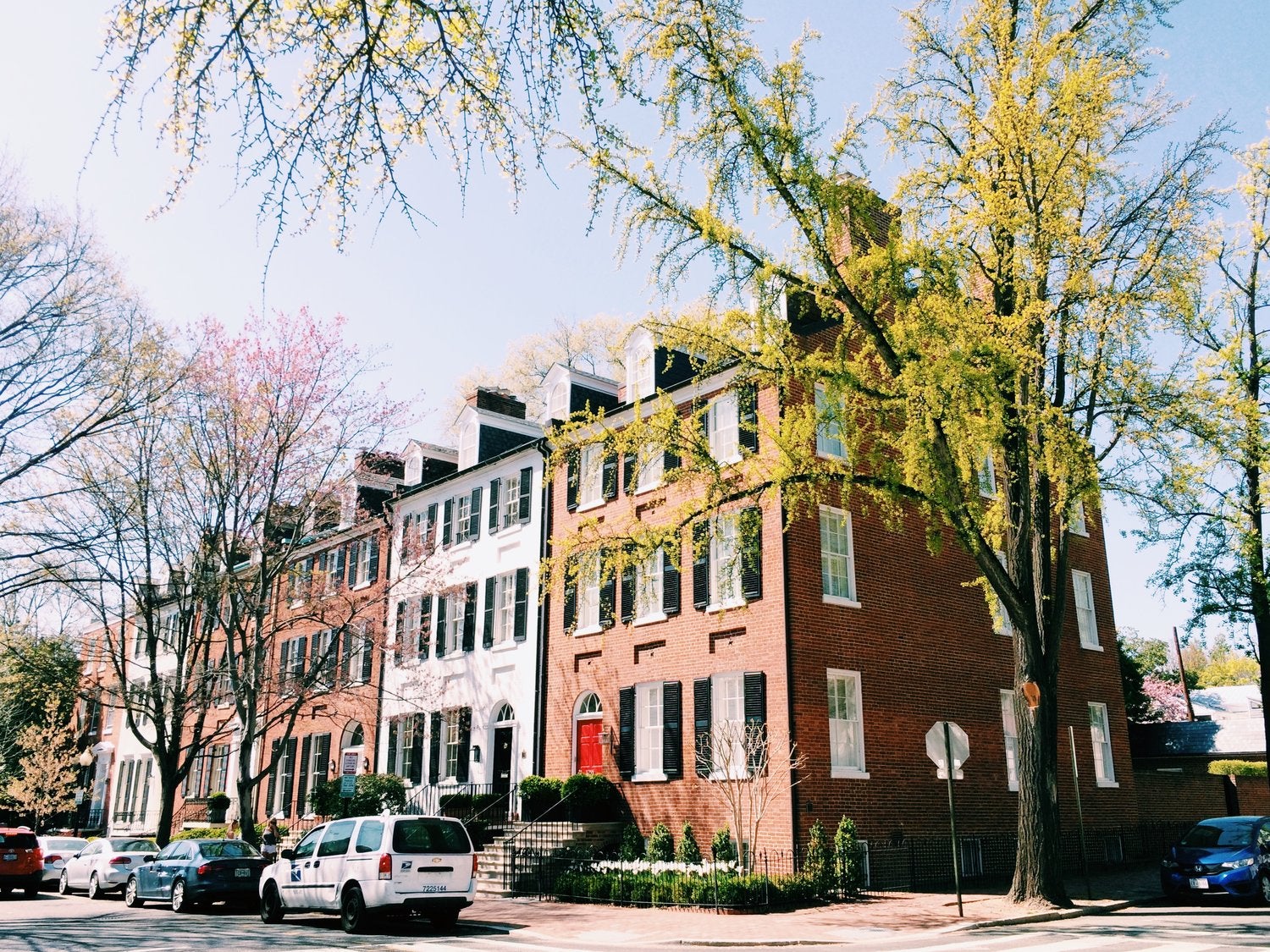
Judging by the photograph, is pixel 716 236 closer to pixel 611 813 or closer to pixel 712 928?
pixel 712 928

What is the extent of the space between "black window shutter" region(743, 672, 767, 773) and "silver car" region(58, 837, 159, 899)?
1355 cm

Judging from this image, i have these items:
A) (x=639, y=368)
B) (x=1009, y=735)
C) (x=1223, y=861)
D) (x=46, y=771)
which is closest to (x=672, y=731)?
(x=1009, y=735)

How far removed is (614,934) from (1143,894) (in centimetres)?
1067

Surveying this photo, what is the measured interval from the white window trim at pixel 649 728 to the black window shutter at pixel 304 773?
15887 millimetres

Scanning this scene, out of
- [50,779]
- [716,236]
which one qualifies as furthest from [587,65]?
[50,779]

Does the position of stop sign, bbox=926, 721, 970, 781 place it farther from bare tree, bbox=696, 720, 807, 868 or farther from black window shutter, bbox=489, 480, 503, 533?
black window shutter, bbox=489, 480, 503, 533

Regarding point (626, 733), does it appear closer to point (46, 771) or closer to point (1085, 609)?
point (1085, 609)

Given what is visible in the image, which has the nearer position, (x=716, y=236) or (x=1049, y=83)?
(x=716, y=236)

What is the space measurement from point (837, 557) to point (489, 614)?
10864 mm

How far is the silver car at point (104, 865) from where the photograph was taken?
22766 mm

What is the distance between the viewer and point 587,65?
4391mm

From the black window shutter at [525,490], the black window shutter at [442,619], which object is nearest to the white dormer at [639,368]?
the black window shutter at [525,490]

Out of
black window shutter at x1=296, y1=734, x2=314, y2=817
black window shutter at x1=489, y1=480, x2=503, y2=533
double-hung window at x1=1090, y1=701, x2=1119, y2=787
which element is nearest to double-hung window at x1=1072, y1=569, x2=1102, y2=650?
double-hung window at x1=1090, y1=701, x2=1119, y2=787

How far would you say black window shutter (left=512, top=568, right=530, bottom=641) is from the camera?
2706 centimetres
